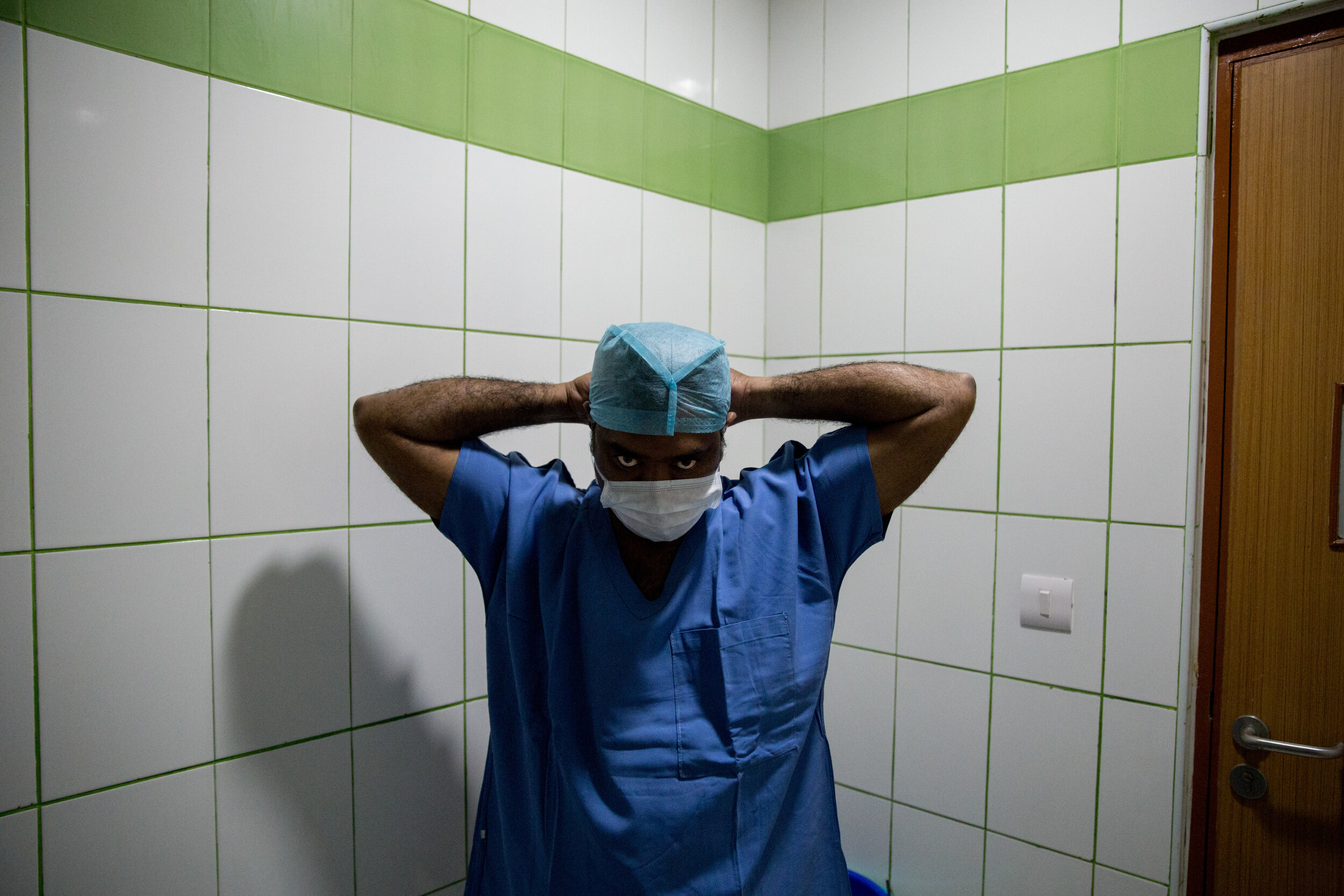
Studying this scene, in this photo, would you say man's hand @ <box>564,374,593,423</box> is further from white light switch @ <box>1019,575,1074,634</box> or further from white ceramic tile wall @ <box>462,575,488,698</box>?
white light switch @ <box>1019,575,1074,634</box>

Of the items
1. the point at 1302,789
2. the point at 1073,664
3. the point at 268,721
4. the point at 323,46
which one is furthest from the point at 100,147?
the point at 1302,789

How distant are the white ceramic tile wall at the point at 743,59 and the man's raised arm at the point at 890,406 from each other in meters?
1.01

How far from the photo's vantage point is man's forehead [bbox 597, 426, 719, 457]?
2.95ft

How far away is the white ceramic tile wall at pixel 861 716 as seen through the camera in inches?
65.7

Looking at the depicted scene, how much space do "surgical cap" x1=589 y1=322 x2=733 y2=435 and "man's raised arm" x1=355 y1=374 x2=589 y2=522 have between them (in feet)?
0.45

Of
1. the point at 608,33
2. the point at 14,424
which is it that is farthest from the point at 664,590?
the point at 608,33

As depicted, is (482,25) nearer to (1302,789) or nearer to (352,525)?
(352,525)

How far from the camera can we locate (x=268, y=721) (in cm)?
110

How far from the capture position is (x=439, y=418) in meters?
1.00

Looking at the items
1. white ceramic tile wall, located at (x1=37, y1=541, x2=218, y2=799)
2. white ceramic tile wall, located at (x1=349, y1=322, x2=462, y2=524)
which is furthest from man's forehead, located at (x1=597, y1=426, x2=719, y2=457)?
white ceramic tile wall, located at (x1=37, y1=541, x2=218, y2=799)

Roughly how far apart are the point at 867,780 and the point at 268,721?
124 cm

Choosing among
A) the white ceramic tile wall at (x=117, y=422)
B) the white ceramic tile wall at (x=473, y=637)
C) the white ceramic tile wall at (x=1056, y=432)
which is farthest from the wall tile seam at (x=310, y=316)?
the white ceramic tile wall at (x=1056, y=432)

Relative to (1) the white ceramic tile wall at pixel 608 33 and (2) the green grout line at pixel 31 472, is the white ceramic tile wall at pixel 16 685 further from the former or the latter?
(1) the white ceramic tile wall at pixel 608 33

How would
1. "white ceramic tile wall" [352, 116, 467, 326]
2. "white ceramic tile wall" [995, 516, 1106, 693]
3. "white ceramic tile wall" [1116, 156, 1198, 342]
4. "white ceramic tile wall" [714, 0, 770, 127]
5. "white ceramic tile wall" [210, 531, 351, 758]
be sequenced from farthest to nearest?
"white ceramic tile wall" [714, 0, 770, 127] < "white ceramic tile wall" [995, 516, 1106, 693] < "white ceramic tile wall" [1116, 156, 1198, 342] < "white ceramic tile wall" [352, 116, 467, 326] < "white ceramic tile wall" [210, 531, 351, 758]
